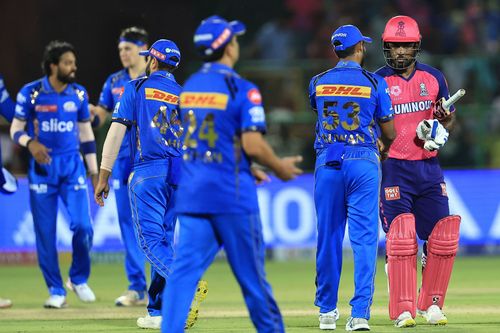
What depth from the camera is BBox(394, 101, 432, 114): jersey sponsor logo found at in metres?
10.0

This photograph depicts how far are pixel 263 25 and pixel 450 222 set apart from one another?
10898mm

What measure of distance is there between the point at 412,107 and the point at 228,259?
3.18 m

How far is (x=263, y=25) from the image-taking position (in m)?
20.3

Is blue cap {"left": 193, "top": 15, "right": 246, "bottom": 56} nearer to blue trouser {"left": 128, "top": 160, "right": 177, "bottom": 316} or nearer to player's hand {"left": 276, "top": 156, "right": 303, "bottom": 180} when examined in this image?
player's hand {"left": 276, "top": 156, "right": 303, "bottom": 180}

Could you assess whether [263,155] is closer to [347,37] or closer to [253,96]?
[253,96]

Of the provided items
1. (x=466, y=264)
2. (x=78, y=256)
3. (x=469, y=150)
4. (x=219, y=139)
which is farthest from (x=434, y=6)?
(x=219, y=139)

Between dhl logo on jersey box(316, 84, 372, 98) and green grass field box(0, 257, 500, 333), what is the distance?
1972 mm

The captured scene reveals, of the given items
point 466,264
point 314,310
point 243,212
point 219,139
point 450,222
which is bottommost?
point 466,264

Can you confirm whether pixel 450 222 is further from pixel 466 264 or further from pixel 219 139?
pixel 466 264

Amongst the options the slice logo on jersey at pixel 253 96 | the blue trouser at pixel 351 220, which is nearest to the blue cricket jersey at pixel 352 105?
the blue trouser at pixel 351 220

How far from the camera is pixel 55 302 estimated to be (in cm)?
1187

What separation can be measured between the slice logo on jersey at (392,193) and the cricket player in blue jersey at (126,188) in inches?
116

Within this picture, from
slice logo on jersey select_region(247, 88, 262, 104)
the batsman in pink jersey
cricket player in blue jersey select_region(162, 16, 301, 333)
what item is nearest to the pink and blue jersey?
the batsman in pink jersey

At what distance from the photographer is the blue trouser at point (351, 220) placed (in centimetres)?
938
